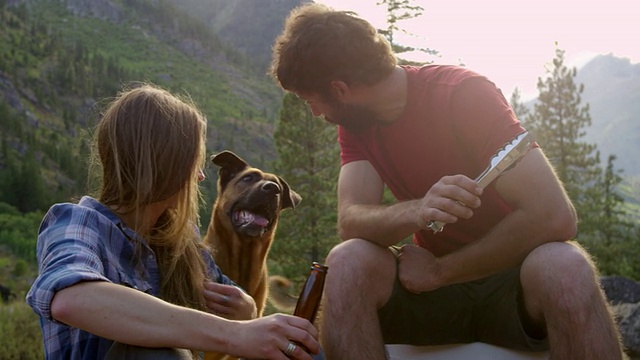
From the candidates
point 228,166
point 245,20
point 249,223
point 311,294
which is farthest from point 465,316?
point 245,20

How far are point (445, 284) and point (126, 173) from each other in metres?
1.49

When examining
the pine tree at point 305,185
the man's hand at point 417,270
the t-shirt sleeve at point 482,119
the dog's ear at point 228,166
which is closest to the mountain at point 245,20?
the pine tree at point 305,185

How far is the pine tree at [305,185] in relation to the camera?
23734mm

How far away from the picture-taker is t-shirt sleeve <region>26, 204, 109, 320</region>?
1966mm

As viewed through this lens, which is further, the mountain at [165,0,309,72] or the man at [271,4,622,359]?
the mountain at [165,0,309,72]

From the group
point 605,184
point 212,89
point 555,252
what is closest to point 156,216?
point 555,252

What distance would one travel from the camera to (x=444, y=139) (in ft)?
10.9

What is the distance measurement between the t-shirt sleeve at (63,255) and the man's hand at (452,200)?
1.24 m

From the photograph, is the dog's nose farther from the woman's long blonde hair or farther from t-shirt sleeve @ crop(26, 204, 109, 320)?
t-shirt sleeve @ crop(26, 204, 109, 320)

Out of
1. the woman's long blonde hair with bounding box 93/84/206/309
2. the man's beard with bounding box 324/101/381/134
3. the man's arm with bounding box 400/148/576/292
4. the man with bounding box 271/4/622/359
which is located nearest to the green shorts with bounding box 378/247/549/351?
the man with bounding box 271/4/622/359

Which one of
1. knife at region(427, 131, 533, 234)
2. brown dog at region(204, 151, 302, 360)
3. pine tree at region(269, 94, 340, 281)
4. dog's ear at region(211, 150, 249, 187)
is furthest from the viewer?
pine tree at region(269, 94, 340, 281)

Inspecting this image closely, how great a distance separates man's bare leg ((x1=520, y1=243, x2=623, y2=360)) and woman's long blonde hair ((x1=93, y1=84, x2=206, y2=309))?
1.39m

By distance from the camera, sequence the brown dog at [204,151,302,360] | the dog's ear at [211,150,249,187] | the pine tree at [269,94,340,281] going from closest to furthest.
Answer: the brown dog at [204,151,302,360]
the dog's ear at [211,150,249,187]
the pine tree at [269,94,340,281]

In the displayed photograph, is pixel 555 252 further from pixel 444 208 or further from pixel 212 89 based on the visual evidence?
pixel 212 89
